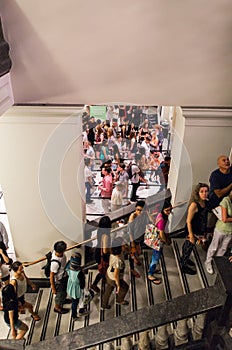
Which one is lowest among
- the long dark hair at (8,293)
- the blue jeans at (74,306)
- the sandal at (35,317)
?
the sandal at (35,317)

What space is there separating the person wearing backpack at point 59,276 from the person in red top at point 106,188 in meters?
2.95

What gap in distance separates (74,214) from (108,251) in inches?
49.2

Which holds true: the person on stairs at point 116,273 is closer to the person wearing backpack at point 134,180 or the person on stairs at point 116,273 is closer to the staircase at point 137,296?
the staircase at point 137,296

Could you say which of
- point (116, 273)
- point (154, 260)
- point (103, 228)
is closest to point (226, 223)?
point (154, 260)

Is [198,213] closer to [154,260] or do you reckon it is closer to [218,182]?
[218,182]

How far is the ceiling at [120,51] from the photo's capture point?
4480 millimetres

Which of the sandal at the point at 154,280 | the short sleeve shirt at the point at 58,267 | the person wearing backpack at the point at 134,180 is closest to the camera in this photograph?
the short sleeve shirt at the point at 58,267

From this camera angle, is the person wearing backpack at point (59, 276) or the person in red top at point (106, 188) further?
the person in red top at point (106, 188)

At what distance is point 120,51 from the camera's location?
475 cm

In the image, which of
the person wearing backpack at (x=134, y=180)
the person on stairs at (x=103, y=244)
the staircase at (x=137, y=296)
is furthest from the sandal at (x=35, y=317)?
the person wearing backpack at (x=134, y=180)

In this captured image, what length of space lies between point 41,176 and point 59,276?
5.61 ft

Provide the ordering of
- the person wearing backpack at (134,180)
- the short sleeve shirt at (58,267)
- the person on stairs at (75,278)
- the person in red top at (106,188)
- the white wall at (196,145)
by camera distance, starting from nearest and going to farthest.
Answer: the person on stairs at (75,278) < the white wall at (196,145) < the short sleeve shirt at (58,267) < the person in red top at (106,188) < the person wearing backpack at (134,180)

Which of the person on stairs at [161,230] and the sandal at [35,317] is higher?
the person on stairs at [161,230]

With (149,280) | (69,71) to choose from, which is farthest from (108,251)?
(69,71)
